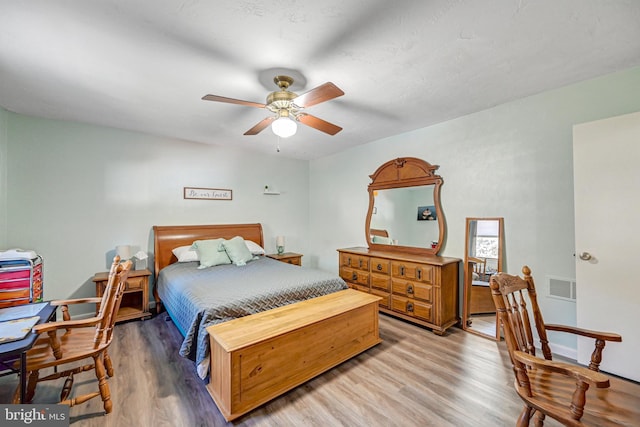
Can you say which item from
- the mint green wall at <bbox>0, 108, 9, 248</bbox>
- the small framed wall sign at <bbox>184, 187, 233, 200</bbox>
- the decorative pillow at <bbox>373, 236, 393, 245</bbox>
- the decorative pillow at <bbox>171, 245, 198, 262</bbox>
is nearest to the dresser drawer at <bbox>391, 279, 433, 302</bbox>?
the decorative pillow at <bbox>373, 236, 393, 245</bbox>

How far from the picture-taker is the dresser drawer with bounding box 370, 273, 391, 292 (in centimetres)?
347

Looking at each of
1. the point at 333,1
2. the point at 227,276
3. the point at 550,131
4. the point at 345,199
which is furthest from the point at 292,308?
the point at 550,131

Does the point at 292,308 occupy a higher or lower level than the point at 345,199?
lower

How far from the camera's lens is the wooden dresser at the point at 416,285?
2967mm

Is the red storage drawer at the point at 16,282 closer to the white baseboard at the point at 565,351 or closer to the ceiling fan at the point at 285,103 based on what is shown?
the ceiling fan at the point at 285,103

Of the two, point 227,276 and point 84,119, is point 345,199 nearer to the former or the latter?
point 227,276

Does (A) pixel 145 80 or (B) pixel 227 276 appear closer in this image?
→ (A) pixel 145 80

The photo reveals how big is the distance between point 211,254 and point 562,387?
3.55 m

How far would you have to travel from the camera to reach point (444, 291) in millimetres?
2988

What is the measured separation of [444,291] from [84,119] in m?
4.88

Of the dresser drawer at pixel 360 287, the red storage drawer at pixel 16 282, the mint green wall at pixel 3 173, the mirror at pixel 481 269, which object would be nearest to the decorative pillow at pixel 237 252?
the dresser drawer at pixel 360 287

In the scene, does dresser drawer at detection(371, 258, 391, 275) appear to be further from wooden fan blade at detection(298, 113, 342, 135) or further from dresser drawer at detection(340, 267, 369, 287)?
wooden fan blade at detection(298, 113, 342, 135)

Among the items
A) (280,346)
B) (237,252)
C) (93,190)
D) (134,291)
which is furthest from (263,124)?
(134,291)

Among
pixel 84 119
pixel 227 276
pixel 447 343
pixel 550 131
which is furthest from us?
pixel 84 119
